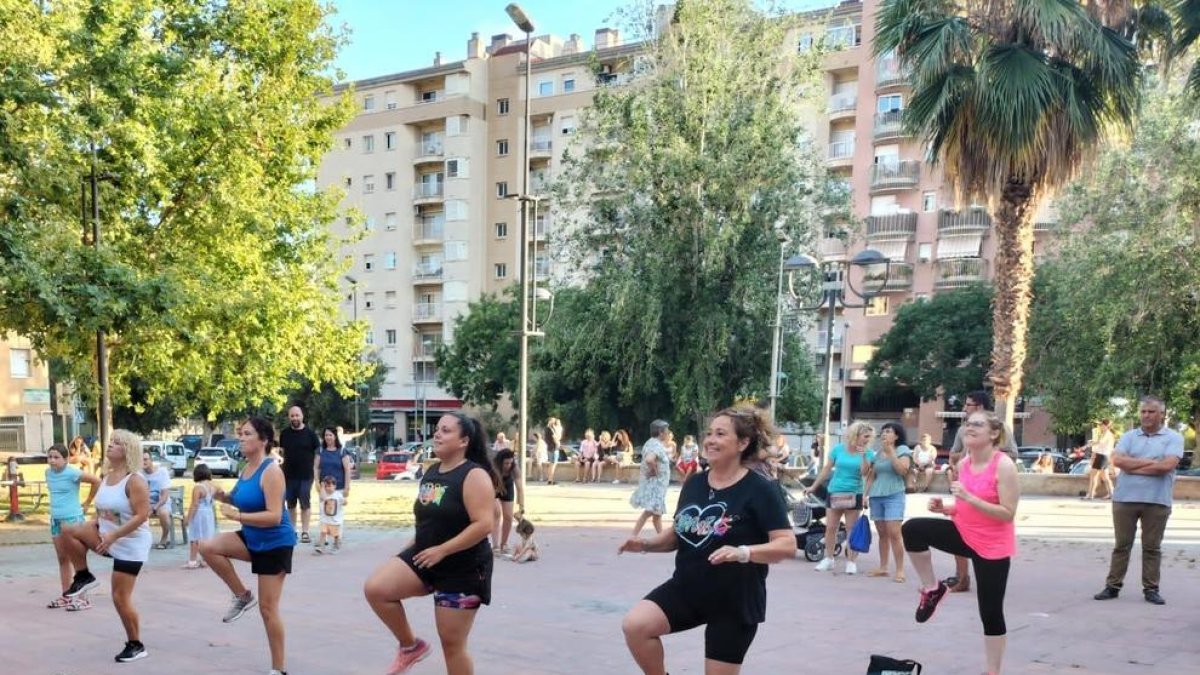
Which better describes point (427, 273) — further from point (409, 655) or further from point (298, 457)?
point (409, 655)

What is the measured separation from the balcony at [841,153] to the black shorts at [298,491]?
146 ft

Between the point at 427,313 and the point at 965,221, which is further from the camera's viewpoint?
the point at 427,313

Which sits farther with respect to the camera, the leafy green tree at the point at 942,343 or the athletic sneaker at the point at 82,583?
the leafy green tree at the point at 942,343

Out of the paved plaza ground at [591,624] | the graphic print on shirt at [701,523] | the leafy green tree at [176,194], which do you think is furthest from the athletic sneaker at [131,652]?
the leafy green tree at [176,194]

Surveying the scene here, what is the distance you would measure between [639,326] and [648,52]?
7.77m

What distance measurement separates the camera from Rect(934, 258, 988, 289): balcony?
49.7m

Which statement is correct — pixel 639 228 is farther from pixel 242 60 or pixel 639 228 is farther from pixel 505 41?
pixel 505 41

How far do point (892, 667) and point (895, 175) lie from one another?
49457 mm

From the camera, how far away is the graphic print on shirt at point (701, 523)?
4445 mm

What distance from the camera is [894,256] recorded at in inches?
2051

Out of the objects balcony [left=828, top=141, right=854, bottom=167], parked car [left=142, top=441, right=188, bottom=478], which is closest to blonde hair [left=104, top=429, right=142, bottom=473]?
parked car [left=142, top=441, right=188, bottom=478]

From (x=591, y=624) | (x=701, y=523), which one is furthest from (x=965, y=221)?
(x=701, y=523)

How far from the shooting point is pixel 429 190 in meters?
66.2

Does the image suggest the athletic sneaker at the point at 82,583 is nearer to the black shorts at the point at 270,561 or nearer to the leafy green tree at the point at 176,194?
the black shorts at the point at 270,561
